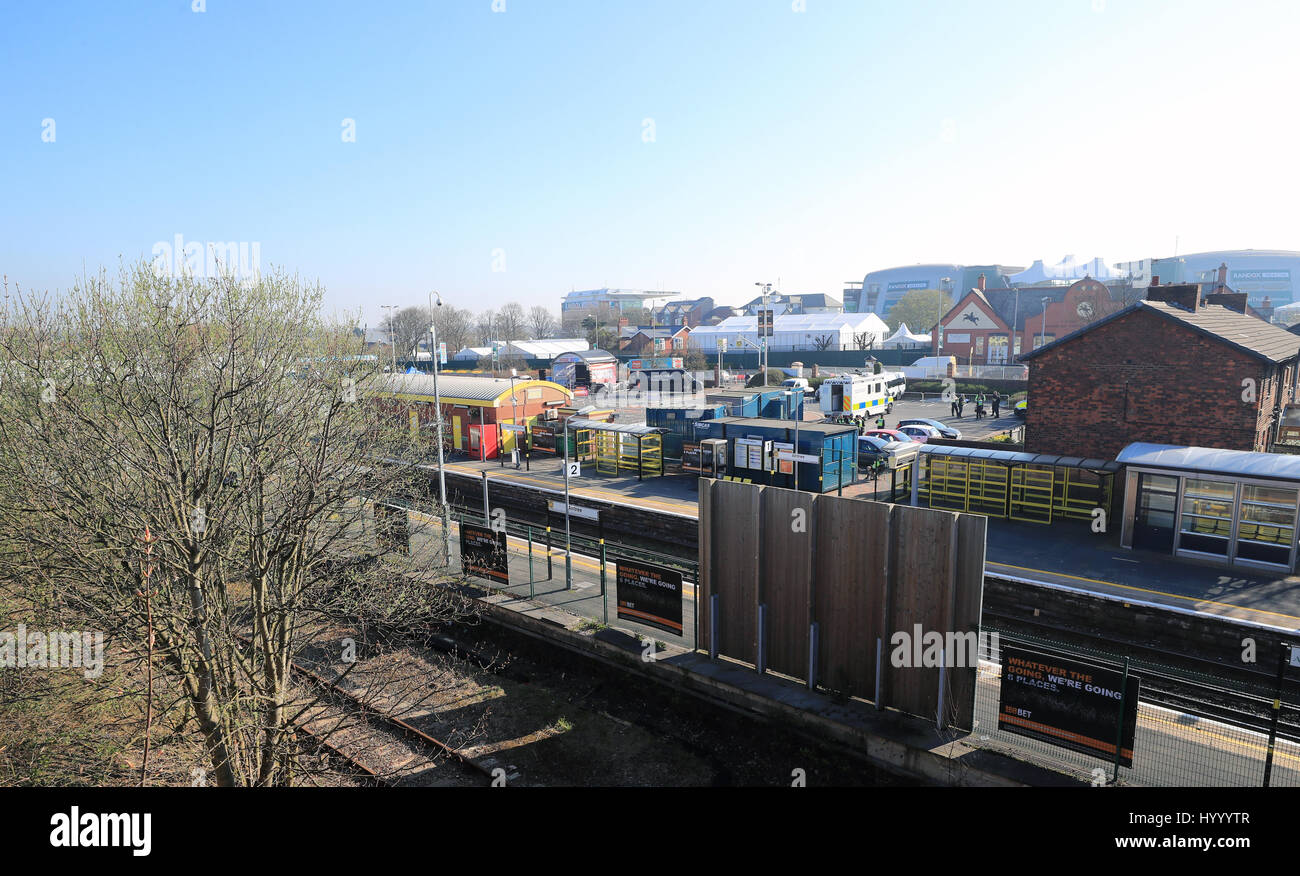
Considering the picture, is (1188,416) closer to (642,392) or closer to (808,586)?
(808,586)

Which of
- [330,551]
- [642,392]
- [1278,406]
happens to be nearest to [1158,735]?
[330,551]

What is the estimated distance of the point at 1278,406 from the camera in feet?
74.5

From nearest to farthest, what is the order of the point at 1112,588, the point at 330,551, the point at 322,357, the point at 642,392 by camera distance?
the point at 330,551, the point at 322,357, the point at 1112,588, the point at 642,392

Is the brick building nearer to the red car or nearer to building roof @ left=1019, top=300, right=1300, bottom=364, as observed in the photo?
building roof @ left=1019, top=300, right=1300, bottom=364

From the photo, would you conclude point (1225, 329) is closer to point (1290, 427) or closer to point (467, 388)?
point (1290, 427)

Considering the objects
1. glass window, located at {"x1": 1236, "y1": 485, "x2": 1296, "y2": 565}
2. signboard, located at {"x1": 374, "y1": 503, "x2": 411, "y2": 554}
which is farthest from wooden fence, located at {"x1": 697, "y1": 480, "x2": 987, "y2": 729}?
glass window, located at {"x1": 1236, "y1": 485, "x2": 1296, "y2": 565}

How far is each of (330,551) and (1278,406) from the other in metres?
26.8

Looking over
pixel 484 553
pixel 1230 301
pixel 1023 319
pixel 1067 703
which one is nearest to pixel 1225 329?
pixel 1230 301

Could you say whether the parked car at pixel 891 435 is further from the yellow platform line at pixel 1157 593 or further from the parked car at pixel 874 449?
the yellow platform line at pixel 1157 593

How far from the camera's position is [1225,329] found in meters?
21.2

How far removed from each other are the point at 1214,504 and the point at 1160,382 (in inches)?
223

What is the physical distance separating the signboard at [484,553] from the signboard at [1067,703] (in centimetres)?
914

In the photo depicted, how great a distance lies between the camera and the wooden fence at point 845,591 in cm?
873
